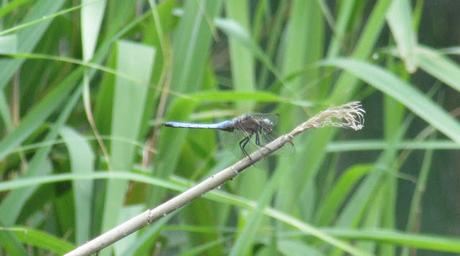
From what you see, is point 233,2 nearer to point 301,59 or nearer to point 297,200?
point 301,59

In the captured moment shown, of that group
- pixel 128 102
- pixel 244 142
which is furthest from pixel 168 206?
Answer: pixel 128 102

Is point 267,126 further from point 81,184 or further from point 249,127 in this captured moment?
point 81,184

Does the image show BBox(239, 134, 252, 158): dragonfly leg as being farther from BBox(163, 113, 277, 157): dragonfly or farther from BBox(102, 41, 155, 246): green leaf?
BBox(102, 41, 155, 246): green leaf

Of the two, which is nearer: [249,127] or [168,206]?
[168,206]

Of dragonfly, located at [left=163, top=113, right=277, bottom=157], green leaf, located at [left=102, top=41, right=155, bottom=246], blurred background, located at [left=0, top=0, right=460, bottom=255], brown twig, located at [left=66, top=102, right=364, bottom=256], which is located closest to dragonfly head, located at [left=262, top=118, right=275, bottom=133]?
dragonfly, located at [left=163, top=113, right=277, bottom=157]

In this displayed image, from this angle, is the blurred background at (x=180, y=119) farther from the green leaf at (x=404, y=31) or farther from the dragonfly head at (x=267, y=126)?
the dragonfly head at (x=267, y=126)

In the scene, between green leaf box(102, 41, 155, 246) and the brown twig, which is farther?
green leaf box(102, 41, 155, 246)

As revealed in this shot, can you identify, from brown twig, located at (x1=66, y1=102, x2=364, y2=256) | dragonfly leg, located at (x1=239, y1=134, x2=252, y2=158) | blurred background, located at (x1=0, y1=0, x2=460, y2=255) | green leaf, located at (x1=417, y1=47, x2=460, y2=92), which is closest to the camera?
brown twig, located at (x1=66, y1=102, x2=364, y2=256)

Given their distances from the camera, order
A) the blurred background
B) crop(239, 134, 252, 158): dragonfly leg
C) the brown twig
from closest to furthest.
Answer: the brown twig → crop(239, 134, 252, 158): dragonfly leg → the blurred background
